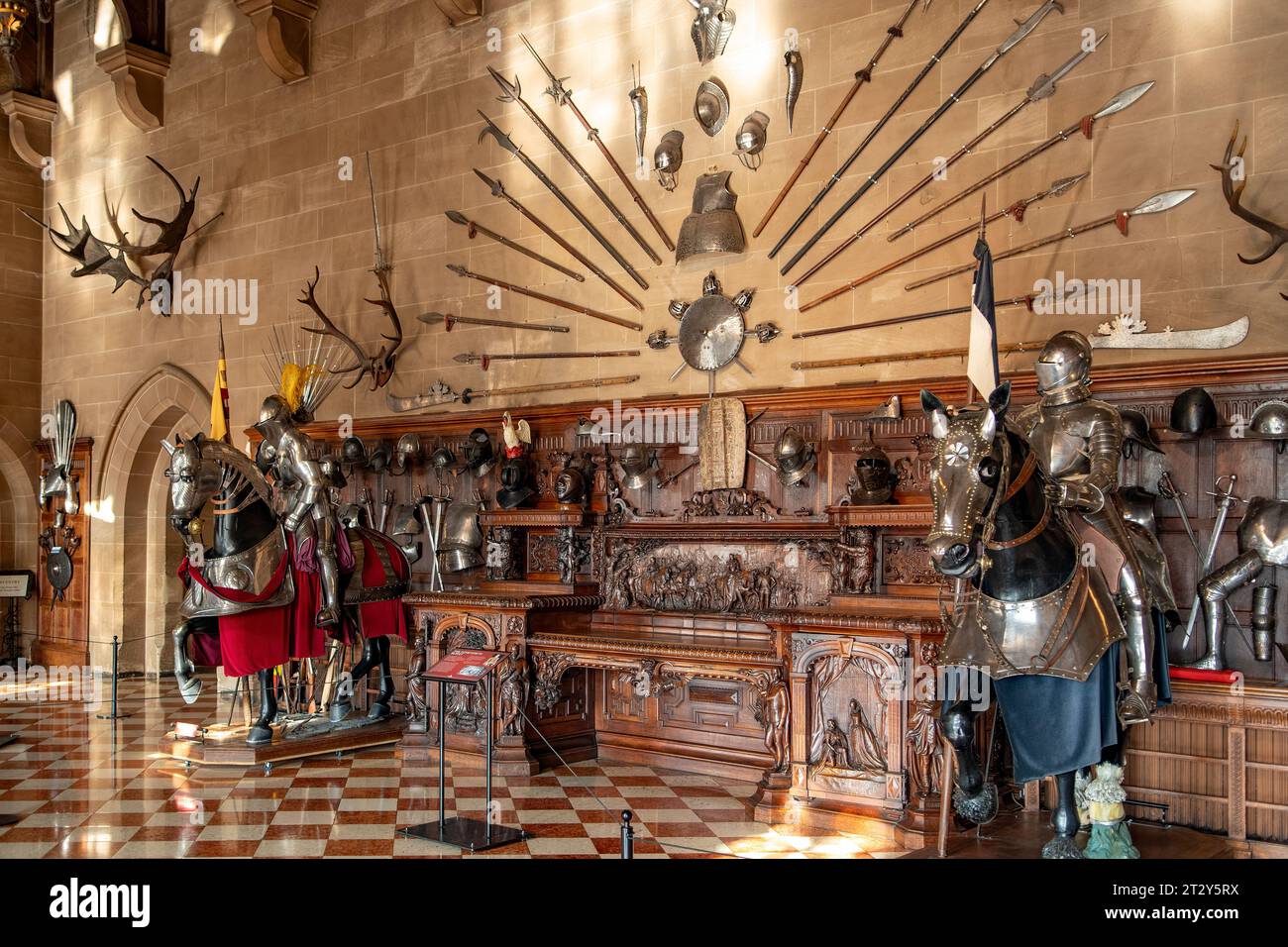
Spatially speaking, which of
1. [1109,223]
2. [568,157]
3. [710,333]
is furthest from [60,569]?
[1109,223]

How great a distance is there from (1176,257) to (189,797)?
5.66 metres

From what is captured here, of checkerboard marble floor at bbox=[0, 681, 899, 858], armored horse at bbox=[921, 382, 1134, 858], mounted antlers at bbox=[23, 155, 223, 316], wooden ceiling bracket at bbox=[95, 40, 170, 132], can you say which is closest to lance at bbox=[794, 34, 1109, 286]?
armored horse at bbox=[921, 382, 1134, 858]

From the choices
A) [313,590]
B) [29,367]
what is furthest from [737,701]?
[29,367]

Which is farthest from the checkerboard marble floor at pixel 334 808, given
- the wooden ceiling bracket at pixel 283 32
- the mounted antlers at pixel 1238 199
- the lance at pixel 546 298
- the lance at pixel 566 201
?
the wooden ceiling bracket at pixel 283 32

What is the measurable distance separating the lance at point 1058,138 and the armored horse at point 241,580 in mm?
4185

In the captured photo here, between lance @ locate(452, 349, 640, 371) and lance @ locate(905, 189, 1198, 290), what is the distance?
2297mm

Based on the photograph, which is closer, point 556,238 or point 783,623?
point 783,623

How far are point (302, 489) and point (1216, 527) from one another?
5036 millimetres

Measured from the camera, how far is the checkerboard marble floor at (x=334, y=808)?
4930 mm

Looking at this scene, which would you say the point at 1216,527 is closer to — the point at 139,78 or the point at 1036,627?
Answer: the point at 1036,627

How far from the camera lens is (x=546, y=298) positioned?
8.14 metres
